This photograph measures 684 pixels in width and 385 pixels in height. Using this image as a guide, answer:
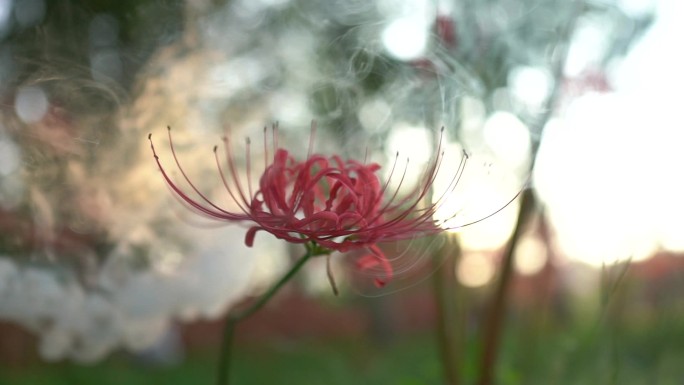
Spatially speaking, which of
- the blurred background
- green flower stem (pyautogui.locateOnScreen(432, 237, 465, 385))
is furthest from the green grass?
green flower stem (pyautogui.locateOnScreen(432, 237, 465, 385))

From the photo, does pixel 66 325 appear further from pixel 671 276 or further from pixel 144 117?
pixel 671 276

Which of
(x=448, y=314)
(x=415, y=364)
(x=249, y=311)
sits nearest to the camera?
(x=249, y=311)

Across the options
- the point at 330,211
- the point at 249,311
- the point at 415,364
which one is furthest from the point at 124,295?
the point at 415,364

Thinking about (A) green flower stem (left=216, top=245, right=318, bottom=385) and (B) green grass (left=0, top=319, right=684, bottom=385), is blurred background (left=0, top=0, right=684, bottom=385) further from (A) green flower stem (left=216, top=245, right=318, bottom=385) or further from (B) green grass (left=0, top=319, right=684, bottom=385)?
(A) green flower stem (left=216, top=245, right=318, bottom=385)

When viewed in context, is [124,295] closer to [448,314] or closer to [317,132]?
[317,132]

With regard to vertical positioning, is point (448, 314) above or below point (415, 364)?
above

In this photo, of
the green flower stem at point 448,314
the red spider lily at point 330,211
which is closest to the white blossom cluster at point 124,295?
the green flower stem at point 448,314
